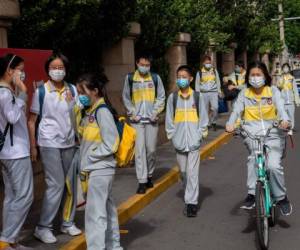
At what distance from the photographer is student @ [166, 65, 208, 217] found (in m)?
7.09

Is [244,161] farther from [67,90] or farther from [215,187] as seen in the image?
[67,90]

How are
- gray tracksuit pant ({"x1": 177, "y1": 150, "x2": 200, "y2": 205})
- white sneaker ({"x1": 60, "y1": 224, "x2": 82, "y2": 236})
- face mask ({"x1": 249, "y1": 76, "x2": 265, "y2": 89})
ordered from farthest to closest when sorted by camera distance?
1. gray tracksuit pant ({"x1": 177, "y1": 150, "x2": 200, "y2": 205})
2. face mask ({"x1": 249, "y1": 76, "x2": 265, "y2": 89})
3. white sneaker ({"x1": 60, "y1": 224, "x2": 82, "y2": 236})

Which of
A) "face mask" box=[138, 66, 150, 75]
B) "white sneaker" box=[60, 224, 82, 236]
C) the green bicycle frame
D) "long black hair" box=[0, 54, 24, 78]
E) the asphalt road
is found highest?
"long black hair" box=[0, 54, 24, 78]

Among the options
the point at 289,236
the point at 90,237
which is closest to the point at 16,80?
the point at 90,237

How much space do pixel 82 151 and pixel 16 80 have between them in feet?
2.85

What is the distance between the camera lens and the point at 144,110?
8.09 m

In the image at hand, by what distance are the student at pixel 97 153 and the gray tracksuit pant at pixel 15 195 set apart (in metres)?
0.57

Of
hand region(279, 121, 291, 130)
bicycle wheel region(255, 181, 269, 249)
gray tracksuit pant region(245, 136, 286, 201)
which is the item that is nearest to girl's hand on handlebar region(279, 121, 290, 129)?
hand region(279, 121, 291, 130)

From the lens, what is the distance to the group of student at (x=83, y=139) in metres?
5.13

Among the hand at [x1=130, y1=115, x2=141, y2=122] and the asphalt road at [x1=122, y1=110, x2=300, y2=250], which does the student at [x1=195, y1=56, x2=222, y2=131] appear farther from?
the hand at [x1=130, y1=115, x2=141, y2=122]

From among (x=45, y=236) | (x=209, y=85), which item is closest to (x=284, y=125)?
(x=45, y=236)

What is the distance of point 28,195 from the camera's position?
17.7ft

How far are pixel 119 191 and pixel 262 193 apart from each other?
2894mm

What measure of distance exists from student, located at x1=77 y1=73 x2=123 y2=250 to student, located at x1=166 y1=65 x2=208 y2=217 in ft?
6.76
